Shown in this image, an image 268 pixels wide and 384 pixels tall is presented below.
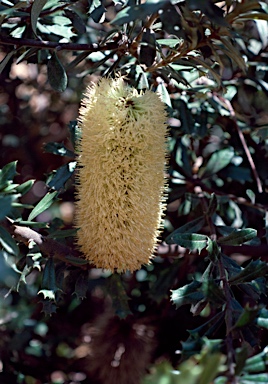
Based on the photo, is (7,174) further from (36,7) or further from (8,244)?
(36,7)

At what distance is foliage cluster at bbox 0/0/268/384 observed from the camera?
79 centimetres

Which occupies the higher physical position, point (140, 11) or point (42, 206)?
point (140, 11)

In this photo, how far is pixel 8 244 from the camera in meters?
0.77

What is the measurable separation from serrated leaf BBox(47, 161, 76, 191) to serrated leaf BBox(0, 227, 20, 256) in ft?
0.75

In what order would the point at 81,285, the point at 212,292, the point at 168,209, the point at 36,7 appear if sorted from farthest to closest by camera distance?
the point at 168,209
the point at 81,285
the point at 36,7
the point at 212,292

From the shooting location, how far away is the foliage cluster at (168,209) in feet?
2.59

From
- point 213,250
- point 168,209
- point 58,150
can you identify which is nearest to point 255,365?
point 213,250

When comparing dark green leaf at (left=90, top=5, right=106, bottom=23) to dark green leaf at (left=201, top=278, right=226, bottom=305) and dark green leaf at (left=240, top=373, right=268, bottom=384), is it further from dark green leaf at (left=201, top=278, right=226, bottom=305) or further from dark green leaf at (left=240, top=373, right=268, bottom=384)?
dark green leaf at (left=240, top=373, right=268, bottom=384)

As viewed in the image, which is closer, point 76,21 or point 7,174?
point 7,174

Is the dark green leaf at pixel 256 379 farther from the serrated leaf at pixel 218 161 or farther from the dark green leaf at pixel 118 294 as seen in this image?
the serrated leaf at pixel 218 161

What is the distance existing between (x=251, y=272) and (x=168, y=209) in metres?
0.62

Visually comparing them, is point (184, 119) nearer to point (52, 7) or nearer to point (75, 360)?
point (52, 7)

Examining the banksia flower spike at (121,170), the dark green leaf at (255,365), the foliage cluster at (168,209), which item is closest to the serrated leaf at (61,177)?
the foliage cluster at (168,209)

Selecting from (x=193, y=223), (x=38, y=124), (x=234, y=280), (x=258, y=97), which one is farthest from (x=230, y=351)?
(x=38, y=124)
